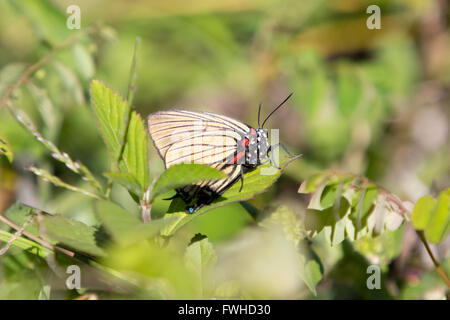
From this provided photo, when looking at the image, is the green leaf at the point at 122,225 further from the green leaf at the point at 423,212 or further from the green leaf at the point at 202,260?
the green leaf at the point at 423,212

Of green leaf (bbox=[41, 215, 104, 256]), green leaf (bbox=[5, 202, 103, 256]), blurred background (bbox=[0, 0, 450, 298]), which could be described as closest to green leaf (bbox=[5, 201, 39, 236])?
green leaf (bbox=[5, 202, 103, 256])

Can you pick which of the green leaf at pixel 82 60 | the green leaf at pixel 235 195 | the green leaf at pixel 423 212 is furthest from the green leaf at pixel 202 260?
the green leaf at pixel 82 60

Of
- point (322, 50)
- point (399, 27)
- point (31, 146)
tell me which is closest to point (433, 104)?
point (399, 27)

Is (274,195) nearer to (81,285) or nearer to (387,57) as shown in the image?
(387,57)

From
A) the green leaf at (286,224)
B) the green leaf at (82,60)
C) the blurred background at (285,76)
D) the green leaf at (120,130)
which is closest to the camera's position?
the green leaf at (120,130)

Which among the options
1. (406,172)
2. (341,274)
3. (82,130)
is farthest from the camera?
(406,172)
